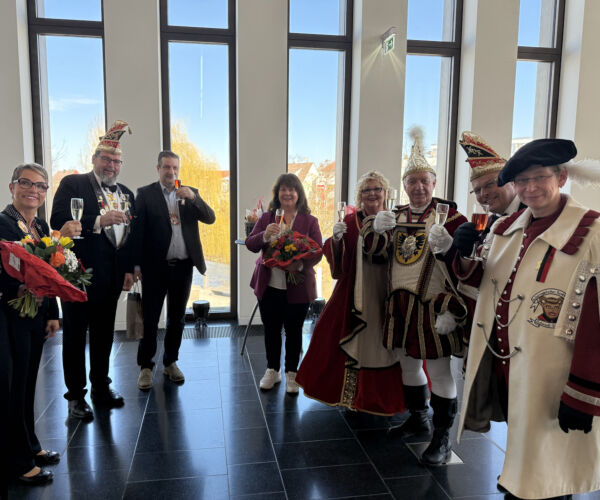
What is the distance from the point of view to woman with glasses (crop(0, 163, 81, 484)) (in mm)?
2109

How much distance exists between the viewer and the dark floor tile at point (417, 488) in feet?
7.66

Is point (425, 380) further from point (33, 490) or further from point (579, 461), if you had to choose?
point (33, 490)

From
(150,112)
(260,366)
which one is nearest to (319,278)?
(260,366)

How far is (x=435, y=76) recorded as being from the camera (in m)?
5.80

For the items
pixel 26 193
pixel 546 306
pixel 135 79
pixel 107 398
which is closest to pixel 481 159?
pixel 546 306

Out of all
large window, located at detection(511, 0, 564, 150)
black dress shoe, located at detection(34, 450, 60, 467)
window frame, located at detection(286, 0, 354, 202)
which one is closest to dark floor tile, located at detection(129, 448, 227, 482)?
black dress shoe, located at detection(34, 450, 60, 467)

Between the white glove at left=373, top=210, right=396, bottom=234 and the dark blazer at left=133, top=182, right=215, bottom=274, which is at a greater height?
the white glove at left=373, top=210, right=396, bottom=234

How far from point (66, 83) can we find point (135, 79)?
2.77 feet

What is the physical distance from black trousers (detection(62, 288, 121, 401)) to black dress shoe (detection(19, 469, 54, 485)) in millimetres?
738

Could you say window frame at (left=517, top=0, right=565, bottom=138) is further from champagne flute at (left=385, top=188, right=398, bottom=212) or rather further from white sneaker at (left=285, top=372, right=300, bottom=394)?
white sneaker at (left=285, top=372, right=300, bottom=394)

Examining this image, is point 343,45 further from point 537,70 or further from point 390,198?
point 390,198

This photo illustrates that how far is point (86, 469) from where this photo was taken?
8.29ft

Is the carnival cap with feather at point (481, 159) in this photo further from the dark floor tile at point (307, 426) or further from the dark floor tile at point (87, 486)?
the dark floor tile at point (87, 486)

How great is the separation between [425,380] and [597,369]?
141cm
